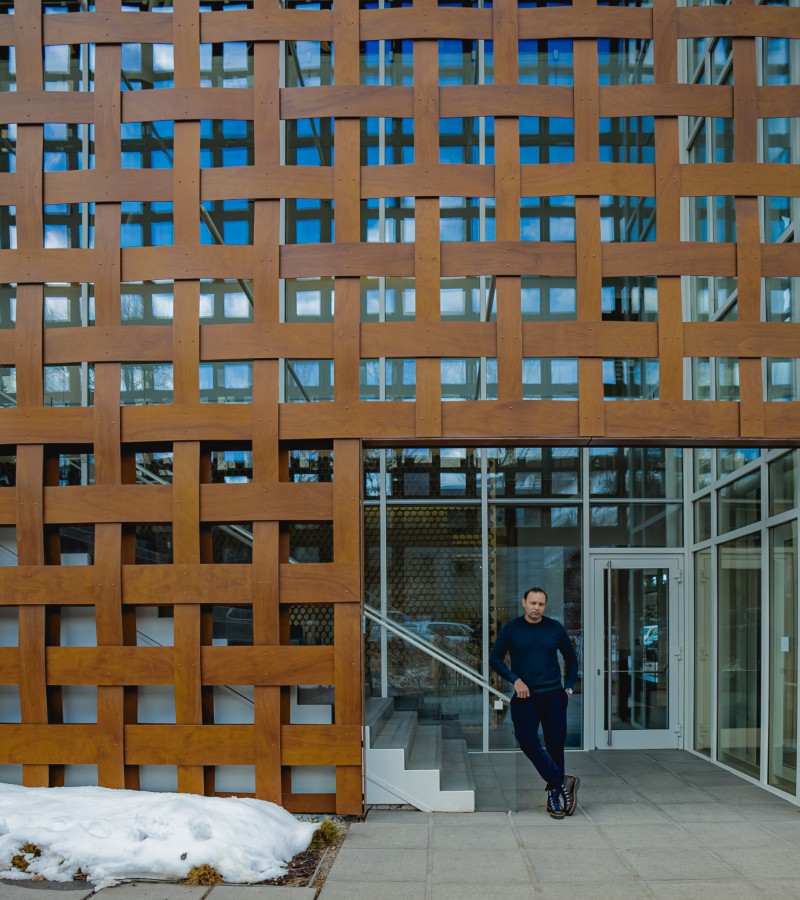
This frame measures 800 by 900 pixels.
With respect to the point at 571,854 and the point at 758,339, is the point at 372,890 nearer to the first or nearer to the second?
the point at 571,854

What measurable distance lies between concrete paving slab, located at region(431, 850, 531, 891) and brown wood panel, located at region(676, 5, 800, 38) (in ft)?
17.1

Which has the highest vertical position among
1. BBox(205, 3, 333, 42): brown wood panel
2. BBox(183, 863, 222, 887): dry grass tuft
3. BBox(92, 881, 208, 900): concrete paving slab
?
BBox(205, 3, 333, 42): brown wood panel

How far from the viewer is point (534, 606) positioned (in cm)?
711

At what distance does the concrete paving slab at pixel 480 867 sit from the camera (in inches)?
218

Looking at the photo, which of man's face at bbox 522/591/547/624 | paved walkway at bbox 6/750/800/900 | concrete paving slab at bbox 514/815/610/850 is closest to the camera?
paved walkway at bbox 6/750/800/900

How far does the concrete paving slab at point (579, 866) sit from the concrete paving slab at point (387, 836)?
699 mm

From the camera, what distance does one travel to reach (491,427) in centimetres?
675

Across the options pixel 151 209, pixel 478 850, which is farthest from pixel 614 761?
pixel 151 209

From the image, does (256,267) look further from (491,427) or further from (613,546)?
(613,546)

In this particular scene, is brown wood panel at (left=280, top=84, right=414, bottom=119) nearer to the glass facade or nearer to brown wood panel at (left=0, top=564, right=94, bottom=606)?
brown wood panel at (left=0, top=564, right=94, bottom=606)

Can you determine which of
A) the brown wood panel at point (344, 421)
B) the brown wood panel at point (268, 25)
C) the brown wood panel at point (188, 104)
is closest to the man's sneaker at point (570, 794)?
the brown wood panel at point (344, 421)

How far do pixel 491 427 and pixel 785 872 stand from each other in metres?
3.01

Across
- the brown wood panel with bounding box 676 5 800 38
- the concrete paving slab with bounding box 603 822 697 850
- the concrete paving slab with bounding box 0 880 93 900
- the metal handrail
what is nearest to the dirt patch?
the concrete paving slab with bounding box 0 880 93 900

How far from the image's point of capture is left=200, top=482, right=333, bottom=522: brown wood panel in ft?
22.0
